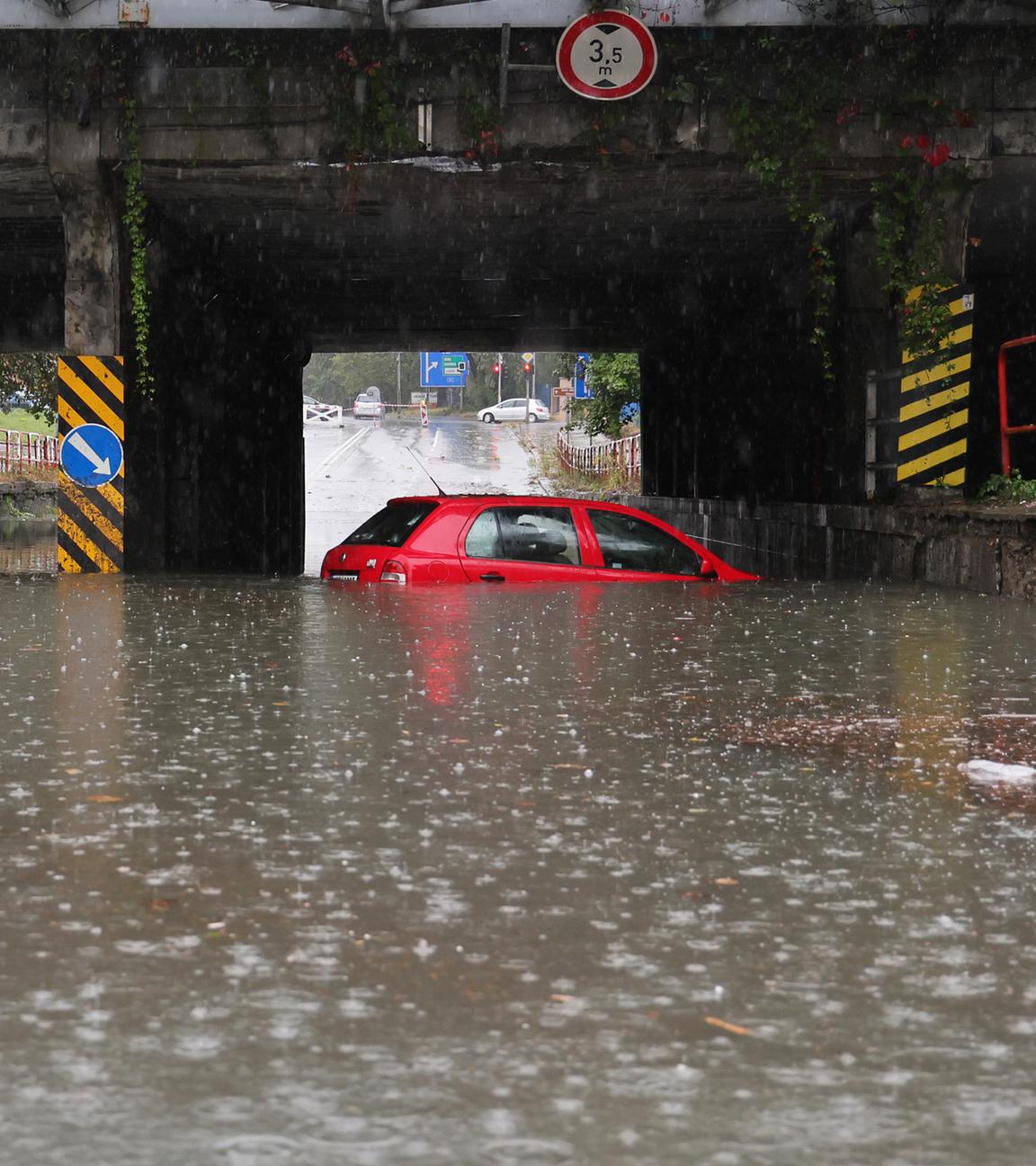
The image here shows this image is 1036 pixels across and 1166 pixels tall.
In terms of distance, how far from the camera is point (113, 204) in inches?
684

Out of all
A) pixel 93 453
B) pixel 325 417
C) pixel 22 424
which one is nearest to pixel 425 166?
pixel 93 453

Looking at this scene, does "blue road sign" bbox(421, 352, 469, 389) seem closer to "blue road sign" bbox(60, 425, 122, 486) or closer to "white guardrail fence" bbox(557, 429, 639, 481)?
"white guardrail fence" bbox(557, 429, 639, 481)

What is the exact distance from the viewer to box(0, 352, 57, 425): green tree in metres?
37.7

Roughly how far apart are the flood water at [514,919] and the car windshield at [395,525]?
5.74m

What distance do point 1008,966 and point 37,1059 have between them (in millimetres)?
1977

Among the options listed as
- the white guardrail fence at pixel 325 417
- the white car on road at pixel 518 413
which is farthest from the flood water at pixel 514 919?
the white car on road at pixel 518 413

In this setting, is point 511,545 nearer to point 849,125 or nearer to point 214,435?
point 849,125

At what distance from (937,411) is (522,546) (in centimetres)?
530

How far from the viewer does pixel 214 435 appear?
2367 centimetres

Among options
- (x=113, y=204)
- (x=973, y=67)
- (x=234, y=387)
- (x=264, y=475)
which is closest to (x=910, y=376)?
(x=973, y=67)

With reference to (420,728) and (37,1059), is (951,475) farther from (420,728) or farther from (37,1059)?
(37,1059)

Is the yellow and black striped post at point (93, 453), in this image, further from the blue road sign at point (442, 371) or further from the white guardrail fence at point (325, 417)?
the blue road sign at point (442, 371)

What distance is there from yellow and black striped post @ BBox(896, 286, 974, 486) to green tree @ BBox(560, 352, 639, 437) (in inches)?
1100

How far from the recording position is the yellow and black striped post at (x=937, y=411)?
1709 cm
